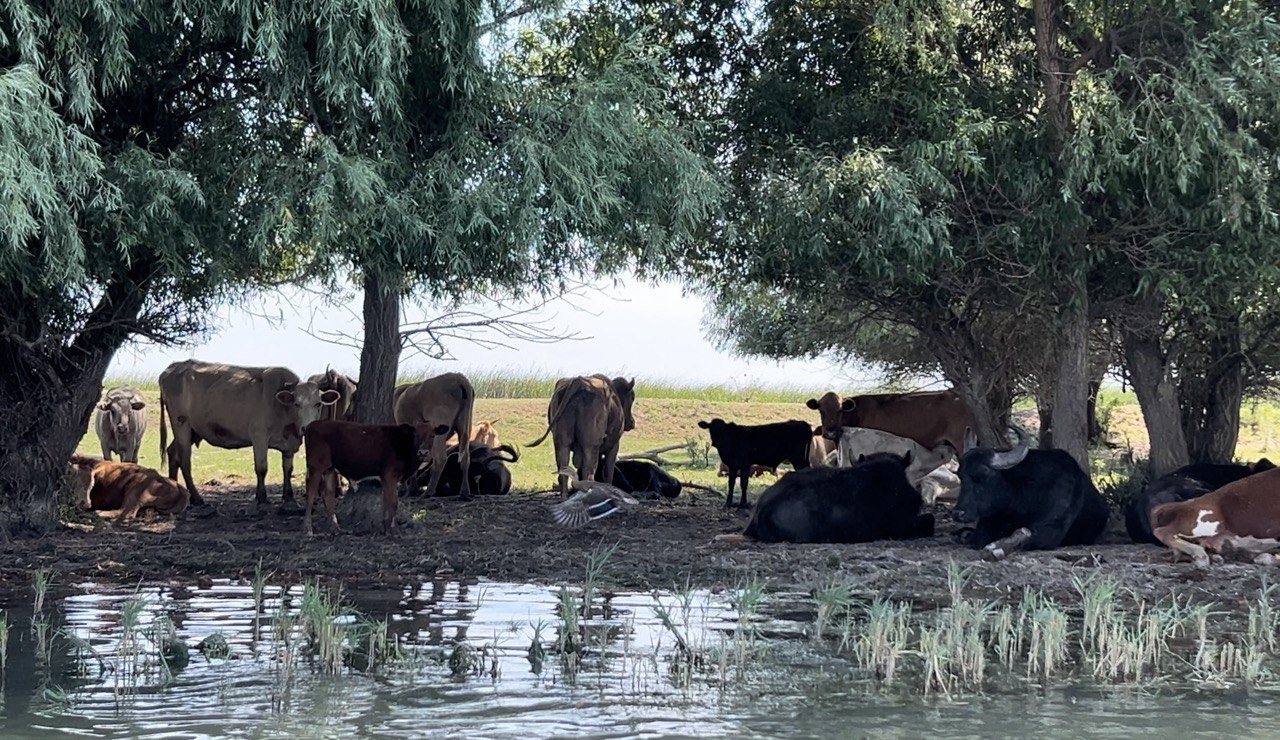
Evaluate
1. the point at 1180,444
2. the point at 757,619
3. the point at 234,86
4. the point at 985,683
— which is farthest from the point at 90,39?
the point at 1180,444

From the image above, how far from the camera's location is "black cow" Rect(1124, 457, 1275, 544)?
1345 cm

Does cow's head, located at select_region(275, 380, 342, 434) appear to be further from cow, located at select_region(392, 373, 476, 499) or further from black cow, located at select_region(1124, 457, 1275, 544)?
black cow, located at select_region(1124, 457, 1275, 544)

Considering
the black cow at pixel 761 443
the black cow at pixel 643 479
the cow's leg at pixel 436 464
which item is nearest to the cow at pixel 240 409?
the cow's leg at pixel 436 464

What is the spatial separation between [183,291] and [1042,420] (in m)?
13.4

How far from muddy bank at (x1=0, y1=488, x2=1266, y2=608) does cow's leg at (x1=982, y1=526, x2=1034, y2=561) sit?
140 mm

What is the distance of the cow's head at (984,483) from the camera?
42.8ft

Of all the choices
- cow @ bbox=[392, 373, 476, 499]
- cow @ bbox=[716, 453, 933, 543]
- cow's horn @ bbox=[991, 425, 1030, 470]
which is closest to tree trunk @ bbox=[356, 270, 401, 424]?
cow @ bbox=[392, 373, 476, 499]

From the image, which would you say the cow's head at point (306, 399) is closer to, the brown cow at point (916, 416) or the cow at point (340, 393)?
the cow at point (340, 393)

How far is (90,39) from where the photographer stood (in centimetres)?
1002

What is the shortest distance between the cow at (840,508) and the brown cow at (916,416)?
6124 millimetres

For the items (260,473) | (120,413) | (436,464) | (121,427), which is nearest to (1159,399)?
(436,464)

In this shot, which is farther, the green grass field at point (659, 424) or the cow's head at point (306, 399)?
the green grass field at point (659, 424)

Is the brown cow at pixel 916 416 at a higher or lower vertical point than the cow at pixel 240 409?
higher

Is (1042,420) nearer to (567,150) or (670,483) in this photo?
(670,483)
